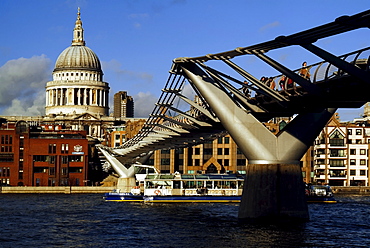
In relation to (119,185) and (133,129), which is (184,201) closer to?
(119,185)

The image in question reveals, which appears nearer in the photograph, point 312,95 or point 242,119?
point 312,95

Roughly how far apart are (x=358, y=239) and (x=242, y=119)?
9.44 metres

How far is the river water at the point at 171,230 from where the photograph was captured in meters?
41.9

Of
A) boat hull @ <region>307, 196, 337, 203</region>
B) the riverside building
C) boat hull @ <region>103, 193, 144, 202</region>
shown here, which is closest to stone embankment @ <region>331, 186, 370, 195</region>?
the riverside building

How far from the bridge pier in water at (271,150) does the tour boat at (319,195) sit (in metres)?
38.5

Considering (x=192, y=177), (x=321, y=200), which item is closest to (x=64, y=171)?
(x=192, y=177)

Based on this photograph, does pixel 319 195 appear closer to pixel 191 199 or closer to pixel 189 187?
pixel 189 187

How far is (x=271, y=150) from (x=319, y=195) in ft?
138

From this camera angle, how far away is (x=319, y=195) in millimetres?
87875

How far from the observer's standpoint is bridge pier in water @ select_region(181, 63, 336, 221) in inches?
1855

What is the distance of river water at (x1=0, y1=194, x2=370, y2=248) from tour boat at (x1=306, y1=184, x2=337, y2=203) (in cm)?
1833

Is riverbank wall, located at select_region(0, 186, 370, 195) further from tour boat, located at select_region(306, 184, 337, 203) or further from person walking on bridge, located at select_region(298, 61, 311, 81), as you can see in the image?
person walking on bridge, located at select_region(298, 61, 311, 81)

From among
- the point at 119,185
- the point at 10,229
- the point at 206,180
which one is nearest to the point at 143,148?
the point at 206,180

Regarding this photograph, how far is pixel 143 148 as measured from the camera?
299 feet
